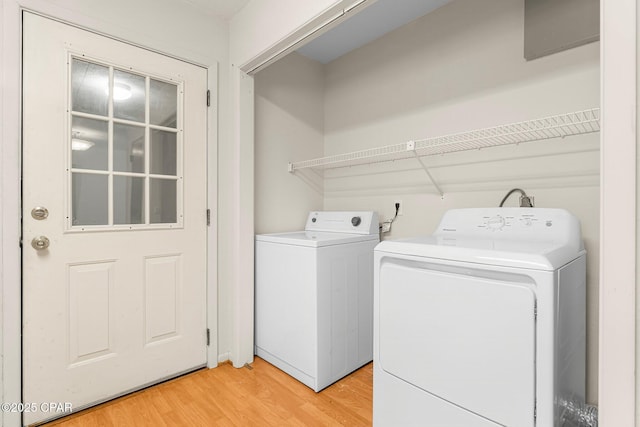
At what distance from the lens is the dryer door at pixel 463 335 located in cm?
98

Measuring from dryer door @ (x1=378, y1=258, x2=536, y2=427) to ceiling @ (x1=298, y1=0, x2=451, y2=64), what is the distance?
164 cm

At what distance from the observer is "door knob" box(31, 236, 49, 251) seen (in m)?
1.49

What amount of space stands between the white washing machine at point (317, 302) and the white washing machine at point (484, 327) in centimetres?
50

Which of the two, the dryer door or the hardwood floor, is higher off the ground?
the dryer door

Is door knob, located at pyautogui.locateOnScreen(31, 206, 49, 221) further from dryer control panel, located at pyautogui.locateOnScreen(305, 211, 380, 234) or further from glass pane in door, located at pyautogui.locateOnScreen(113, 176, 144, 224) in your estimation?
dryer control panel, located at pyautogui.locateOnScreen(305, 211, 380, 234)

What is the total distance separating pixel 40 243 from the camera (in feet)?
4.91

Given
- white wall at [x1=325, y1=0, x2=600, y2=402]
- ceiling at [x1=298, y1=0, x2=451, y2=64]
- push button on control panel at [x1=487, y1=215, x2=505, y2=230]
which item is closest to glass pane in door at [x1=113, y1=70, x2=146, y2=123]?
ceiling at [x1=298, y1=0, x2=451, y2=64]

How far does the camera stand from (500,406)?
1.02 m

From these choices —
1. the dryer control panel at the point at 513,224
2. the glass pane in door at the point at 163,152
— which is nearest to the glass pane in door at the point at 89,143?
the glass pane in door at the point at 163,152

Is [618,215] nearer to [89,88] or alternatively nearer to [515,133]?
[515,133]

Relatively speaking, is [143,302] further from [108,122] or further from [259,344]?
[108,122]

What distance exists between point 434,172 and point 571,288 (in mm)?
1083

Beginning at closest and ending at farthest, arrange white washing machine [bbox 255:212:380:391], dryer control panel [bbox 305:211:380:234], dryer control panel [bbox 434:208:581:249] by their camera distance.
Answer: dryer control panel [bbox 434:208:581:249] → white washing machine [bbox 255:212:380:391] → dryer control panel [bbox 305:211:380:234]

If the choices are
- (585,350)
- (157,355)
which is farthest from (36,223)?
(585,350)
